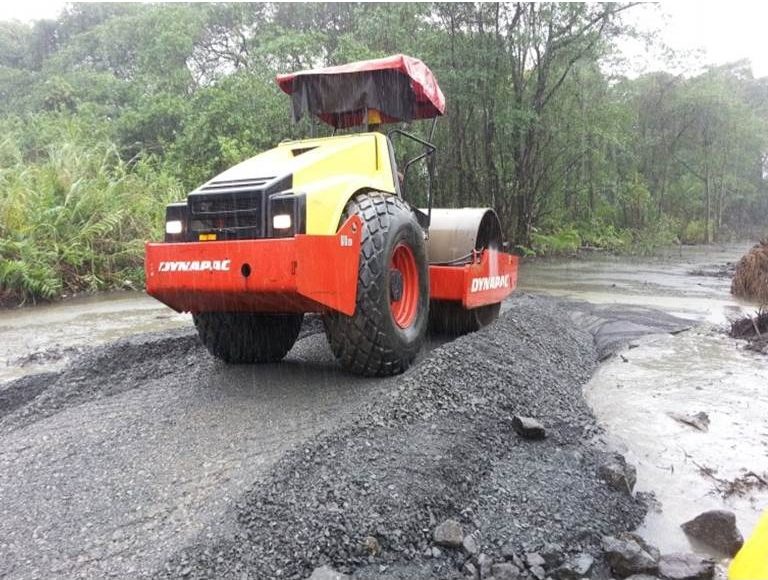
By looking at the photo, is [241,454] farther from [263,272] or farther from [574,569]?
[574,569]

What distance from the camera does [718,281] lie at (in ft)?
42.9

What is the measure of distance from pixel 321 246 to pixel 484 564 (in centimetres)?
169

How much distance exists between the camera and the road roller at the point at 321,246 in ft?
11.1

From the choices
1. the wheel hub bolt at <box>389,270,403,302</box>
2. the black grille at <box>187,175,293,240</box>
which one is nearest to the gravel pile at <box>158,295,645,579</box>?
the wheel hub bolt at <box>389,270,403,302</box>

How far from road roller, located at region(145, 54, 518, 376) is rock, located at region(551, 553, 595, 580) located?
1629 mm

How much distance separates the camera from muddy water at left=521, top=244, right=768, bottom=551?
123 inches

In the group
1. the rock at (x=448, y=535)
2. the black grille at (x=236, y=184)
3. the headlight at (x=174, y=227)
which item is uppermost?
the black grille at (x=236, y=184)

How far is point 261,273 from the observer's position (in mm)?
3285

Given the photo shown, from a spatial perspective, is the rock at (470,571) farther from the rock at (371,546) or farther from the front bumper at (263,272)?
the front bumper at (263,272)

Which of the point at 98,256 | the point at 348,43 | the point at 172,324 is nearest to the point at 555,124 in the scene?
the point at 348,43

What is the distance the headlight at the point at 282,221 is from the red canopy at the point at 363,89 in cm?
179

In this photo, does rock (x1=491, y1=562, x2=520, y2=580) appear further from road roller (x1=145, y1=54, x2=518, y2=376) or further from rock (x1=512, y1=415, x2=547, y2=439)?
road roller (x1=145, y1=54, x2=518, y2=376)

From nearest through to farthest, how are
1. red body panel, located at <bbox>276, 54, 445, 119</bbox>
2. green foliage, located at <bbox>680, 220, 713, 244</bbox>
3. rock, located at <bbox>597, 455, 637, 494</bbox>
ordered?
rock, located at <bbox>597, 455, 637, 494</bbox>
red body panel, located at <bbox>276, 54, 445, 119</bbox>
green foliage, located at <bbox>680, 220, 713, 244</bbox>

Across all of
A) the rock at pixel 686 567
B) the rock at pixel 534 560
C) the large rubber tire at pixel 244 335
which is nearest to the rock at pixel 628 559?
the rock at pixel 686 567
